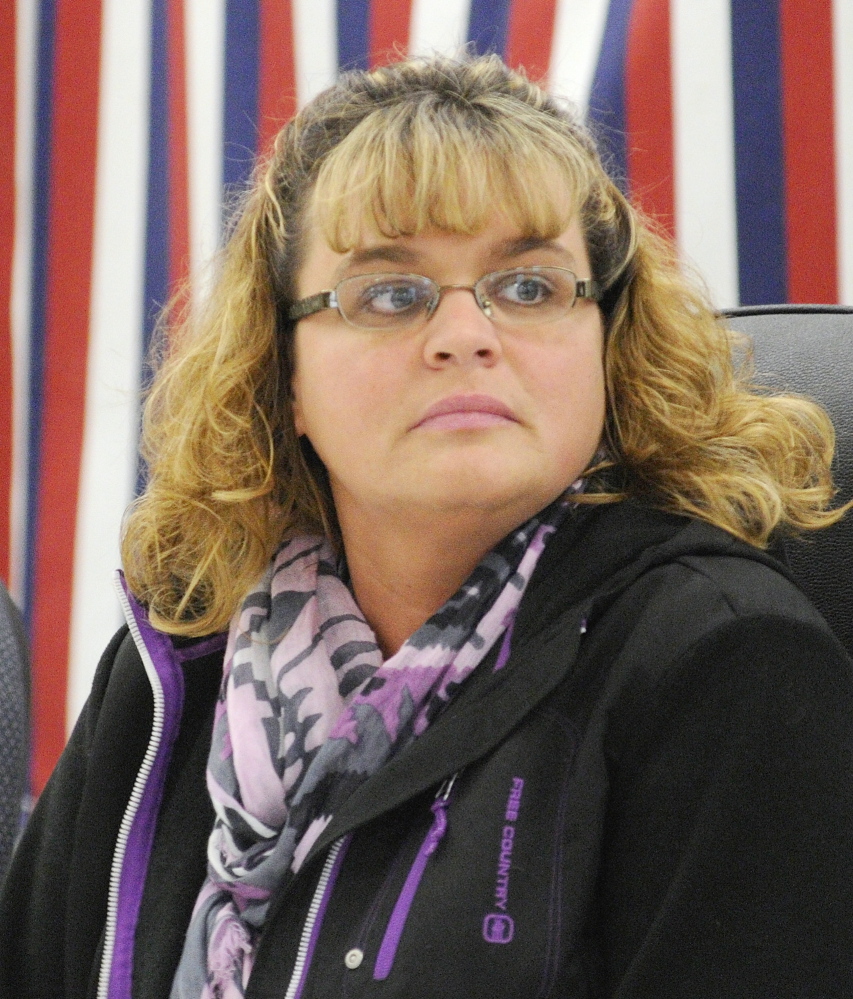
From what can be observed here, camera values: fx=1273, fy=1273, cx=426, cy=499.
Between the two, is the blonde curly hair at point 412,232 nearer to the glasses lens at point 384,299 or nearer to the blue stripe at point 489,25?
the glasses lens at point 384,299

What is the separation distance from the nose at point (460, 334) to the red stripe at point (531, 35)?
2.93 feet

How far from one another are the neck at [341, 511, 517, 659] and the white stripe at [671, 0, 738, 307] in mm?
774

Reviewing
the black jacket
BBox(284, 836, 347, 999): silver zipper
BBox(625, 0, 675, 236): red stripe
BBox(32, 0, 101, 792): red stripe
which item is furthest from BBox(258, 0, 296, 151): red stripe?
BBox(284, 836, 347, 999): silver zipper

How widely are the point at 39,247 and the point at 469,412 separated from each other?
1385mm

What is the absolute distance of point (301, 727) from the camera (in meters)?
1.06

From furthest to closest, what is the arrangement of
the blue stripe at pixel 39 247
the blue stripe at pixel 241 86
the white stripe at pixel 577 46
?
1. the blue stripe at pixel 39 247
2. the blue stripe at pixel 241 86
3. the white stripe at pixel 577 46

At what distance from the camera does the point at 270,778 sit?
41.1 inches

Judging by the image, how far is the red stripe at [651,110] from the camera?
5.74 ft

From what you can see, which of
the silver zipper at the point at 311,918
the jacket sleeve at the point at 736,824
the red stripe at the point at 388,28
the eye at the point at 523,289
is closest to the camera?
the jacket sleeve at the point at 736,824

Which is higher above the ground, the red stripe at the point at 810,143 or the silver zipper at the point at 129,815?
the red stripe at the point at 810,143

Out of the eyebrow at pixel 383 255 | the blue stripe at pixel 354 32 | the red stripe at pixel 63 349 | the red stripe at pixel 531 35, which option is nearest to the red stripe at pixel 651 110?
the red stripe at pixel 531 35

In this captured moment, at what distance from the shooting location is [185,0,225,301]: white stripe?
2023 mm

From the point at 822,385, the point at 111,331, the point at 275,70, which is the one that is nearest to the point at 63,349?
the point at 111,331

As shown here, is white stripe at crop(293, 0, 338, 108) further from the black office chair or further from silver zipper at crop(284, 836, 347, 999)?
silver zipper at crop(284, 836, 347, 999)
